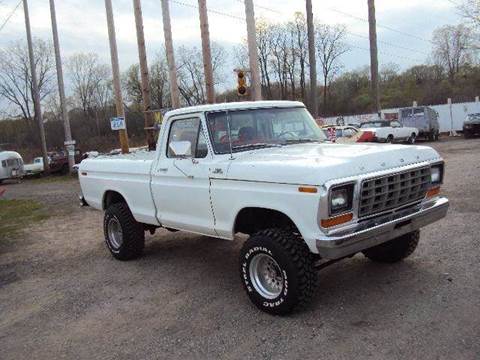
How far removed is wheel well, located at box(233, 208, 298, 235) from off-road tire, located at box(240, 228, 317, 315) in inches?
9.1

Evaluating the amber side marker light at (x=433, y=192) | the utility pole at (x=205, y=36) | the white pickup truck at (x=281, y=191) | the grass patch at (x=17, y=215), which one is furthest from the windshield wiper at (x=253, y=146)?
the utility pole at (x=205, y=36)

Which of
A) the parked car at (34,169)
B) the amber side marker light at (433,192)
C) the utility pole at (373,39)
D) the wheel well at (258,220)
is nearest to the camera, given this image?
the wheel well at (258,220)

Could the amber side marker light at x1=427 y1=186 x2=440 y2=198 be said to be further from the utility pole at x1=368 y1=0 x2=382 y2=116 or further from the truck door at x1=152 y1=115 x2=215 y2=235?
the utility pole at x1=368 y1=0 x2=382 y2=116

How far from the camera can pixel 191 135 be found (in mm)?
5738

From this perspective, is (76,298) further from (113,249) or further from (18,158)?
(18,158)

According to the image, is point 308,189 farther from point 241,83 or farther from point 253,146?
point 241,83

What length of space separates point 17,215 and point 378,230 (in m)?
11.1

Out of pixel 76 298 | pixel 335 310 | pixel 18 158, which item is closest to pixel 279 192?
pixel 335 310

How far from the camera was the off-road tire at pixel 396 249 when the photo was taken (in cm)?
584

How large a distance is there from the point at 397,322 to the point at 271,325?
111 cm

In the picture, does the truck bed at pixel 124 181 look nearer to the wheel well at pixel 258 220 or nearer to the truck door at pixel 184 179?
the truck door at pixel 184 179

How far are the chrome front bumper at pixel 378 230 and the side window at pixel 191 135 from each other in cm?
190

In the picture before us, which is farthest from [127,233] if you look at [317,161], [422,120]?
[422,120]

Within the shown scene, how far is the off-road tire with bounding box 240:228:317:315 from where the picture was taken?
14.9ft
